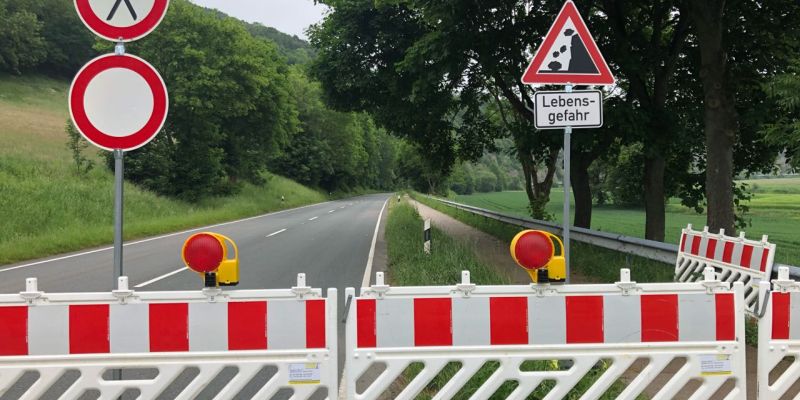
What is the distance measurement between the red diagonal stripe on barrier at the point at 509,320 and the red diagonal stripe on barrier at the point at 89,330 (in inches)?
82.2

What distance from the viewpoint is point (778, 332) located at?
3092 millimetres

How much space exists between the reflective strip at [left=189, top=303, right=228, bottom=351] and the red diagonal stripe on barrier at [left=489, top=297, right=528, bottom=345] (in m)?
1.45

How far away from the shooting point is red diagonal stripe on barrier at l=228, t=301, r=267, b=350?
2920 mm

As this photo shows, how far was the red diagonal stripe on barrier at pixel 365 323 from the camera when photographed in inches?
116

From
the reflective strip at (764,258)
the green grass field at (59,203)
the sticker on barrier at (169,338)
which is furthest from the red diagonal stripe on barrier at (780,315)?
the green grass field at (59,203)

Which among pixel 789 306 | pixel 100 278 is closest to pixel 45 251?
pixel 100 278

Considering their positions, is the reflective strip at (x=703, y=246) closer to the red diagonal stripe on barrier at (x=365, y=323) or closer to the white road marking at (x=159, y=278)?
the red diagonal stripe on barrier at (x=365, y=323)

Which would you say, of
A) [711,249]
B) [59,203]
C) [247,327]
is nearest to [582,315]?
[247,327]

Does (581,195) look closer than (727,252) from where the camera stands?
No

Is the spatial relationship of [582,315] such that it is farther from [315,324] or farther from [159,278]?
[159,278]

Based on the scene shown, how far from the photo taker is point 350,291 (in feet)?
9.44

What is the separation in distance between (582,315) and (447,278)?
4.53 metres

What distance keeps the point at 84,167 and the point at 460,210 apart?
17.8m

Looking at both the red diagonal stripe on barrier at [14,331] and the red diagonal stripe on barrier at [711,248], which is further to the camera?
the red diagonal stripe on barrier at [711,248]
